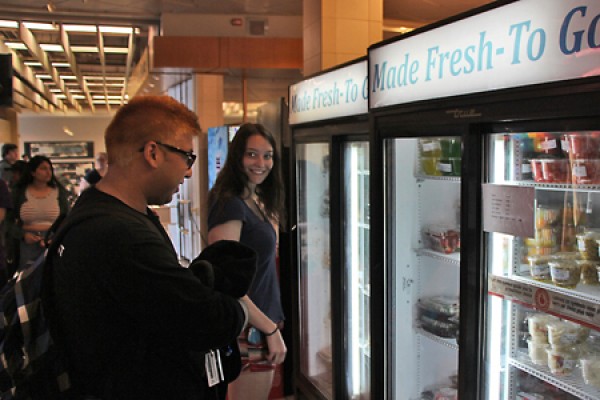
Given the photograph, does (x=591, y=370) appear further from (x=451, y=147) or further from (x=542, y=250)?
(x=451, y=147)

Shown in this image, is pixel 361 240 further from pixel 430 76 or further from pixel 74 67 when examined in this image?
pixel 74 67

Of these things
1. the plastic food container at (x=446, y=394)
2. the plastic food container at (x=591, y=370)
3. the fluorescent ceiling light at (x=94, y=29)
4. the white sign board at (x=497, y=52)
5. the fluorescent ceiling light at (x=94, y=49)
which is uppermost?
the fluorescent ceiling light at (x=94, y=49)

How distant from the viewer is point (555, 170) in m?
2.00

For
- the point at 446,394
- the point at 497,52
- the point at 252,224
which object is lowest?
the point at 446,394

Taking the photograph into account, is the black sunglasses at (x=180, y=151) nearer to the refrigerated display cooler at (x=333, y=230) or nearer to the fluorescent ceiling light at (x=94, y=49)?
the refrigerated display cooler at (x=333, y=230)

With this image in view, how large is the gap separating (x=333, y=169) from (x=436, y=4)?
318cm

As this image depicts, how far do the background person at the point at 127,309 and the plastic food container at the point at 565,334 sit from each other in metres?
1.36

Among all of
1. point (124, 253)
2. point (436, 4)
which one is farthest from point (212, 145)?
point (124, 253)

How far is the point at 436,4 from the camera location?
219 inches

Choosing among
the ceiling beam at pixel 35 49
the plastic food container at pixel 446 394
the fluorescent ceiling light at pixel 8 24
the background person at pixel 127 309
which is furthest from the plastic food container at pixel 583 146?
the fluorescent ceiling light at pixel 8 24

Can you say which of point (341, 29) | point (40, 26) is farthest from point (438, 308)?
point (40, 26)

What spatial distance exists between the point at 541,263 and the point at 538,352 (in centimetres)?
36

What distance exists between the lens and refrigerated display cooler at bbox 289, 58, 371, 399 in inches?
123

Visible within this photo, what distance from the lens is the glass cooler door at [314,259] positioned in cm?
379
